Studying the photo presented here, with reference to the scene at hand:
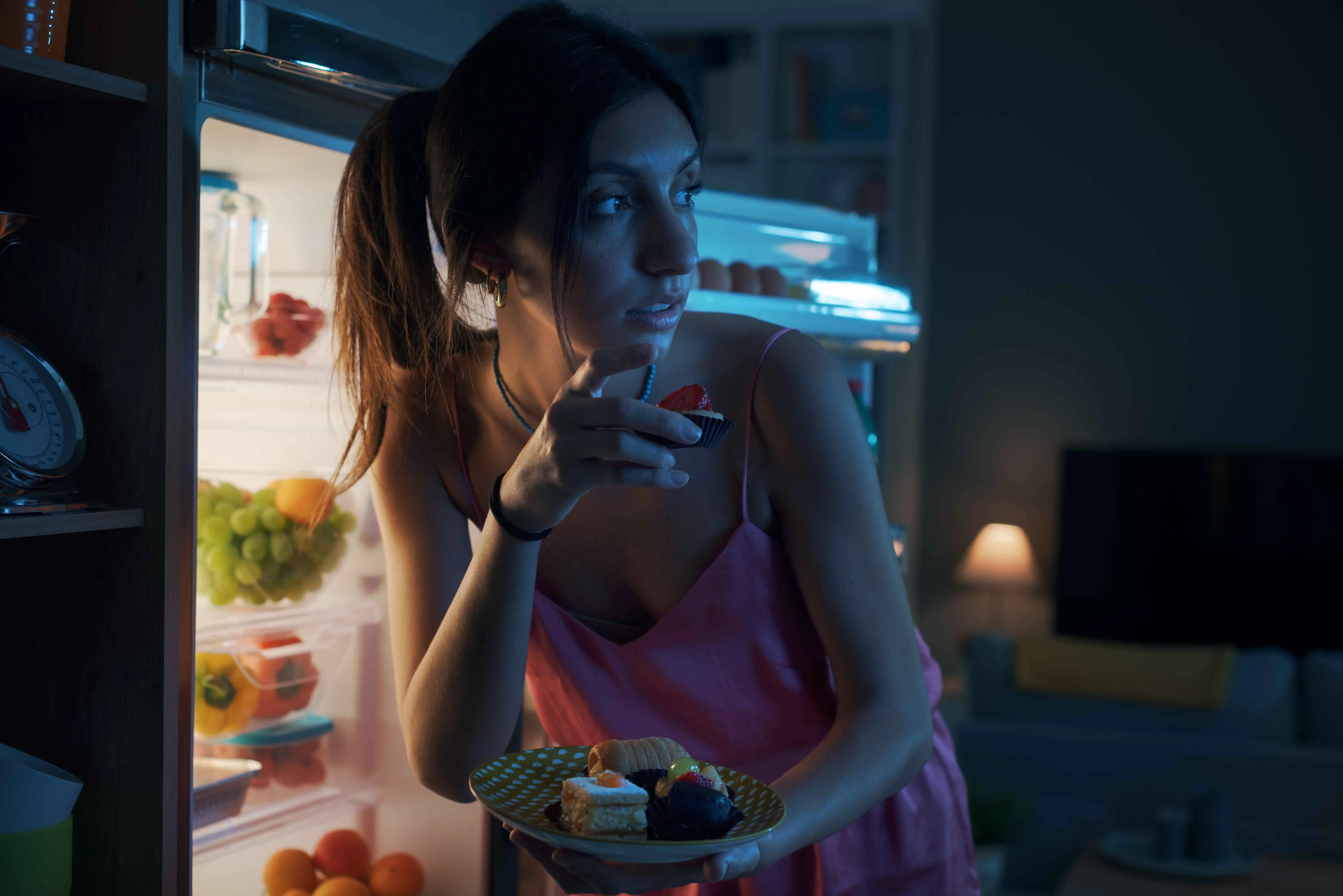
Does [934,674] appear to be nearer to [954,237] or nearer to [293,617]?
[293,617]

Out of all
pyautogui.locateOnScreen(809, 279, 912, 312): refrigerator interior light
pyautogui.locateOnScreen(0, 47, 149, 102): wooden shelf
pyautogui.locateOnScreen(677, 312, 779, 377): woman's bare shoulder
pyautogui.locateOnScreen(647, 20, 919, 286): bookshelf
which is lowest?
pyautogui.locateOnScreen(677, 312, 779, 377): woman's bare shoulder

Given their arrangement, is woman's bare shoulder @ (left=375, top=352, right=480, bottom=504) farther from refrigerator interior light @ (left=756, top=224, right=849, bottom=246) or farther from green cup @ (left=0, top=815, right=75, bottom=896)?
refrigerator interior light @ (left=756, top=224, right=849, bottom=246)

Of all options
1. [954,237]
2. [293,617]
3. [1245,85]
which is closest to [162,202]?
[293,617]

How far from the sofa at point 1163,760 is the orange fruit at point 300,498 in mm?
2651

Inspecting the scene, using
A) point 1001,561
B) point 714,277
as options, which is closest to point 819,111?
point 1001,561

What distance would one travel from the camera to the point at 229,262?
138 cm

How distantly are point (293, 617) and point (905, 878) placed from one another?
0.80 m

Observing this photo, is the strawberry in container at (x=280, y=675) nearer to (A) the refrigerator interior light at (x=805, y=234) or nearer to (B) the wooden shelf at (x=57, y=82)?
(B) the wooden shelf at (x=57, y=82)

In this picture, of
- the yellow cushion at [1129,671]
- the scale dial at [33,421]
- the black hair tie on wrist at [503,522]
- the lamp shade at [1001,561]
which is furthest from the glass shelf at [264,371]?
Answer: the lamp shade at [1001,561]

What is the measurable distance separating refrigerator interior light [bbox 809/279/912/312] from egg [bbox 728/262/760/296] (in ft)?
0.29

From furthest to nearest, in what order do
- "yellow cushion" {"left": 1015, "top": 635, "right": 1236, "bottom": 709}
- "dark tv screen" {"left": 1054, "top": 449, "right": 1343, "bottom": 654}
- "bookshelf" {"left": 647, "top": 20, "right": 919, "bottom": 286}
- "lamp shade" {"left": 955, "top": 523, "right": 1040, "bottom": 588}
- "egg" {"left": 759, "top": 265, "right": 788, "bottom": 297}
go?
1. "lamp shade" {"left": 955, "top": 523, "right": 1040, "bottom": 588}
2. "dark tv screen" {"left": 1054, "top": 449, "right": 1343, "bottom": 654}
3. "bookshelf" {"left": 647, "top": 20, "right": 919, "bottom": 286}
4. "yellow cushion" {"left": 1015, "top": 635, "right": 1236, "bottom": 709}
5. "egg" {"left": 759, "top": 265, "right": 788, "bottom": 297}

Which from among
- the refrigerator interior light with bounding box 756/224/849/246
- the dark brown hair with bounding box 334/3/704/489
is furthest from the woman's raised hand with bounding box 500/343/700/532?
the refrigerator interior light with bounding box 756/224/849/246

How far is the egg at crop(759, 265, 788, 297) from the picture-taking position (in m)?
1.61

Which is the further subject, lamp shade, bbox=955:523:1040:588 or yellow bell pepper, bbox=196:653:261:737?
lamp shade, bbox=955:523:1040:588
